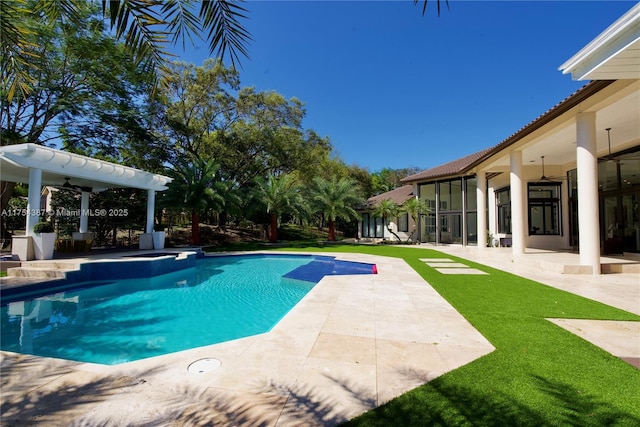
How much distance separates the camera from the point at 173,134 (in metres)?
22.5

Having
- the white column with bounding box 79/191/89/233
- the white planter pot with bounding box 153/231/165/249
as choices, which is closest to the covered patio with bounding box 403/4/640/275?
the white planter pot with bounding box 153/231/165/249

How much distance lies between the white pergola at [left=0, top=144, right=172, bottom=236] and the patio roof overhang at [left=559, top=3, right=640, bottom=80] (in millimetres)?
14496

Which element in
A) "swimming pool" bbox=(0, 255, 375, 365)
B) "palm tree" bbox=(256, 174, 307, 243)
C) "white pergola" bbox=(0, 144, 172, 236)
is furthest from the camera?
"palm tree" bbox=(256, 174, 307, 243)

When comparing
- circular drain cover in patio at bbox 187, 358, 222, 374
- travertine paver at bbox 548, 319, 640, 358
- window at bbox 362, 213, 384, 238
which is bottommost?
circular drain cover in patio at bbox 187, 358, 222, 374

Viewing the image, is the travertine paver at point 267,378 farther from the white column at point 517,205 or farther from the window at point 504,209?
the window at point 504,209

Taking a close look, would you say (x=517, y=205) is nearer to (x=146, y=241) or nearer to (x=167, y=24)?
(x=167, y=24)

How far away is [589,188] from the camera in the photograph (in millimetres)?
8219

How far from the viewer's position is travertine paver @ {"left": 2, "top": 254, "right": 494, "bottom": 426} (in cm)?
242

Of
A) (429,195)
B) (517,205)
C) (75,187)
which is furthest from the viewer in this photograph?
(429,195)

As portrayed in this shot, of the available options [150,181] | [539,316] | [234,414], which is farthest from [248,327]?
[150,181]

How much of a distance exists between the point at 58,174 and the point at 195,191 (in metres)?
7.28

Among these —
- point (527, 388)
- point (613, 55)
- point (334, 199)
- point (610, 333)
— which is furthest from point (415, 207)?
point (527, 388)

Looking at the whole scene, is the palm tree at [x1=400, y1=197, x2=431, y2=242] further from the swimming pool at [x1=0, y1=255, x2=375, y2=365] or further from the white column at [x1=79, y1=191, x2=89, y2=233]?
the white column at [x1=79, y1=191, x2=89, y2=233]

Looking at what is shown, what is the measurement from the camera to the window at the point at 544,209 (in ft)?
52.1
